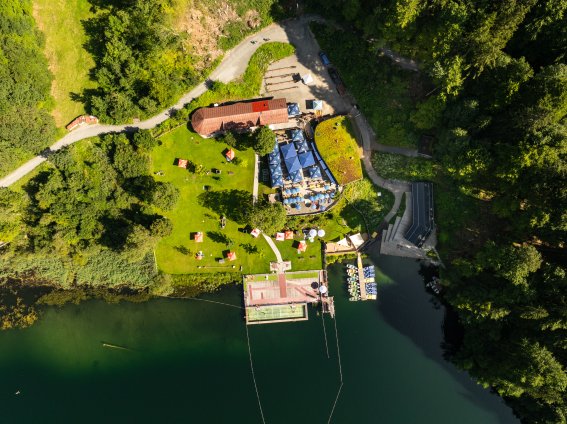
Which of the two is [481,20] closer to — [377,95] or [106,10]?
[377,95]

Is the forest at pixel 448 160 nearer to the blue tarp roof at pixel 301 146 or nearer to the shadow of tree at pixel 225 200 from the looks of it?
the shadow of tree at pixel 225 200

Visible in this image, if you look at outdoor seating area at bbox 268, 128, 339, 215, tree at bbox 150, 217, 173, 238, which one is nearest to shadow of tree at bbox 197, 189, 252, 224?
outdoor seating area at bbox 268, 128, 339, 215

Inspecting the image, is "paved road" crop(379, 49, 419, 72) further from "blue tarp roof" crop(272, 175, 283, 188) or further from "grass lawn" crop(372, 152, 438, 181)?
"blue tarp roof" crop(272, 175, 283, 188)

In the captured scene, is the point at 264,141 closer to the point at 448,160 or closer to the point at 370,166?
the point at 370,166

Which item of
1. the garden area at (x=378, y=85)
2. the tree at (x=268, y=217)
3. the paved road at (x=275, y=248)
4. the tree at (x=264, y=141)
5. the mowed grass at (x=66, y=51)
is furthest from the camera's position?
the paved road at (x=275, y=248)

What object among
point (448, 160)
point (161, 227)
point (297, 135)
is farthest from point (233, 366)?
point (448, 160)

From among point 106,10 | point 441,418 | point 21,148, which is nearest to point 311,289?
point 441,418

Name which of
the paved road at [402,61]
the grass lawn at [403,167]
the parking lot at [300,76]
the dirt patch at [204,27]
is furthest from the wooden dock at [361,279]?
the dirt patch at [204,27]
